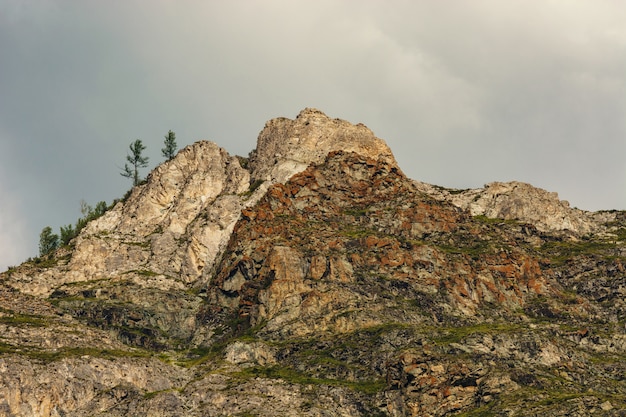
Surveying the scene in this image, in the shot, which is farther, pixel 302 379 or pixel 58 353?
pixel 302 379

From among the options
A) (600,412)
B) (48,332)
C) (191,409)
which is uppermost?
(48,332)

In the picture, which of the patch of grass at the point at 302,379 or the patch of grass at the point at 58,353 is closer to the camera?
the patch of grass at the point at 58,353

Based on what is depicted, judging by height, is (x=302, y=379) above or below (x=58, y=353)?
below

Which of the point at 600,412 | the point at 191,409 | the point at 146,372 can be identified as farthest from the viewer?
the point at 146,372

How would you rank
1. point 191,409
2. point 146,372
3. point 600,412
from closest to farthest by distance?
1. point 600,412
2. point 191,409
3. point 146,372

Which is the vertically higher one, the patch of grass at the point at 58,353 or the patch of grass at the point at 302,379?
the patch of grass at the point at 58,353

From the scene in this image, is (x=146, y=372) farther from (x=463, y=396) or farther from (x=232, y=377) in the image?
(x=463, y=396)

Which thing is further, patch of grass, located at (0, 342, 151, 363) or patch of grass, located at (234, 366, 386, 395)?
patch of grass, located at (234, 366, 386, 395)

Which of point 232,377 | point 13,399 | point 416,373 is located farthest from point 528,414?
point 13,399

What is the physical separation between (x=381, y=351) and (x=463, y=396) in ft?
75.7

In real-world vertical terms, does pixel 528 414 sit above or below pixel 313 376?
below

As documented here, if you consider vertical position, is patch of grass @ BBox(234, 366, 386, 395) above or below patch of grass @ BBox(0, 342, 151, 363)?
below

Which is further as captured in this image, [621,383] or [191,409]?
[621,383]

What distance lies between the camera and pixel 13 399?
173750mm
